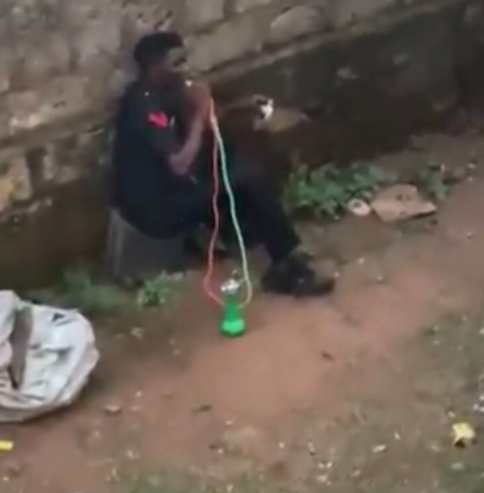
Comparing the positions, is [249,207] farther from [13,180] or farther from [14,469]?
[14,469]

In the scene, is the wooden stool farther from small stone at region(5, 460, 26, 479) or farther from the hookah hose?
small stone at region(5, 460, 26, 479)

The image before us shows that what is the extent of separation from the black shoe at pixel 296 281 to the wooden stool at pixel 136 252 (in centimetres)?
33

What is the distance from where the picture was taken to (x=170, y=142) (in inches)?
202

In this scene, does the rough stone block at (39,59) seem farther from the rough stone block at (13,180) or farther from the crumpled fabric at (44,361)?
the crumpled fabric at (44,361)

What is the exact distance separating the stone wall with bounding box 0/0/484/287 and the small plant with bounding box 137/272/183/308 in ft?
0.86

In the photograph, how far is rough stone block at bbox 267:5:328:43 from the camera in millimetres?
5570

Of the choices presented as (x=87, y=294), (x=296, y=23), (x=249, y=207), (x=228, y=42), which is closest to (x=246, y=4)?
(x=228, y=42)

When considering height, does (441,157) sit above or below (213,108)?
below

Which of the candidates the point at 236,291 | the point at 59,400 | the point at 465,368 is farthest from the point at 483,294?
the point at 59,400

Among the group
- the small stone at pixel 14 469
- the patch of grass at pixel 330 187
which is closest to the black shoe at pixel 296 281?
the patch of grass at pixel 330 187

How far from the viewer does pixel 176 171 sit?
5188 millimetres

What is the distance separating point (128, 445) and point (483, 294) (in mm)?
1378

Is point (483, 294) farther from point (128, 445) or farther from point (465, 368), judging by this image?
point (128, 445)

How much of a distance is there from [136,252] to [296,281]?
Answer: 1.80 feet
